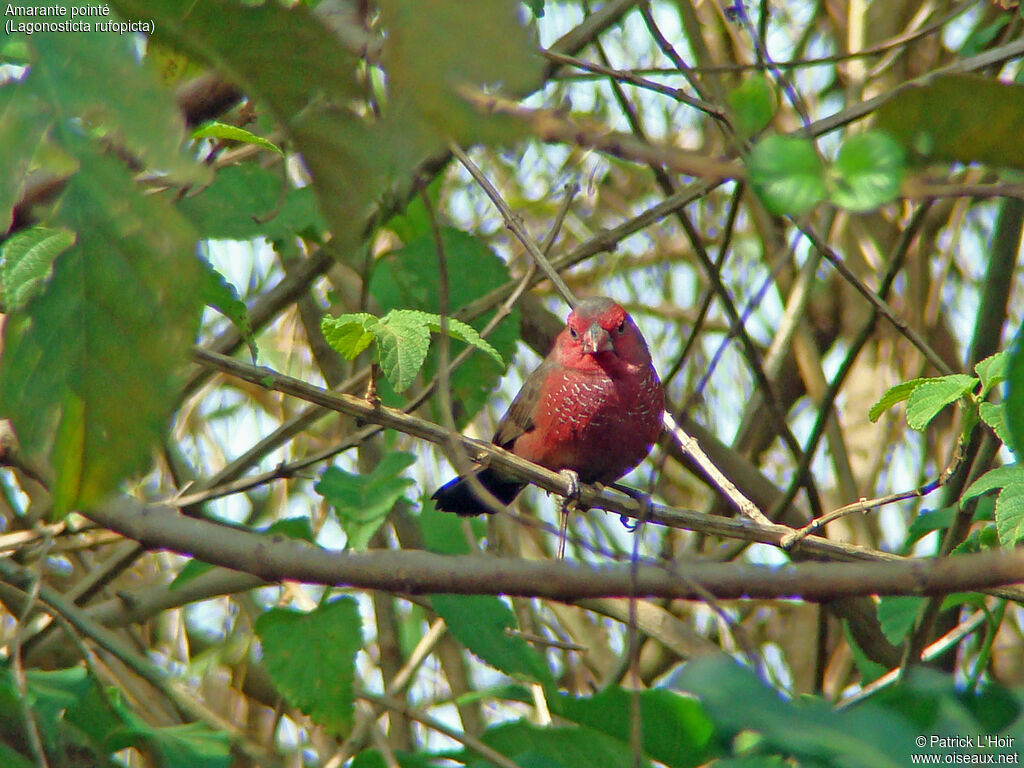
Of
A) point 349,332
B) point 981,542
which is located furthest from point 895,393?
point 349,332

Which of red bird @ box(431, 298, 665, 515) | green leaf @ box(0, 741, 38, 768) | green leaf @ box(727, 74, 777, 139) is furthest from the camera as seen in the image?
red bird @ box(431, 298, 665, 515)

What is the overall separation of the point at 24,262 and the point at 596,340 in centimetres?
277

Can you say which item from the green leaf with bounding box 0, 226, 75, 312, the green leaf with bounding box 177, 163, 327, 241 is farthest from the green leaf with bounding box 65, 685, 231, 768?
the green leaf with bounding box 0, 226, 75, 312

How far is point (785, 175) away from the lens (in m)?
1.00

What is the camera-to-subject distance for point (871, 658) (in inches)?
163

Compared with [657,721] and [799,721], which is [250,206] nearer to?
[657,721]

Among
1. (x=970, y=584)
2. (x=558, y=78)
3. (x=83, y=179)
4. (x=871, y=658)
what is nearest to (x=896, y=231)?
(x=871, y=658)

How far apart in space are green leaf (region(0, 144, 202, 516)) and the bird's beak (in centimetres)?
300

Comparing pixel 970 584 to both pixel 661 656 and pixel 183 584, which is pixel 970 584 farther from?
pixel 661 656

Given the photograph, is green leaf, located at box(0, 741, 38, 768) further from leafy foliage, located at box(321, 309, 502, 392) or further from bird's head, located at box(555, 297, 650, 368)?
bird's head, located at box(555, 297, 650, 368)

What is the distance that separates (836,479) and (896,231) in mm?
1388

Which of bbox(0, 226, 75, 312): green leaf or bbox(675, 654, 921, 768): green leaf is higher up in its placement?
bbox(0, 226, 75, 312): green leaf

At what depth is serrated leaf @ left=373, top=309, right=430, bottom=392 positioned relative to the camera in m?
2.30

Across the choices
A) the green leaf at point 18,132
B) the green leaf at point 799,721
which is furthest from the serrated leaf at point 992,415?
the green leaf at point 18,132
